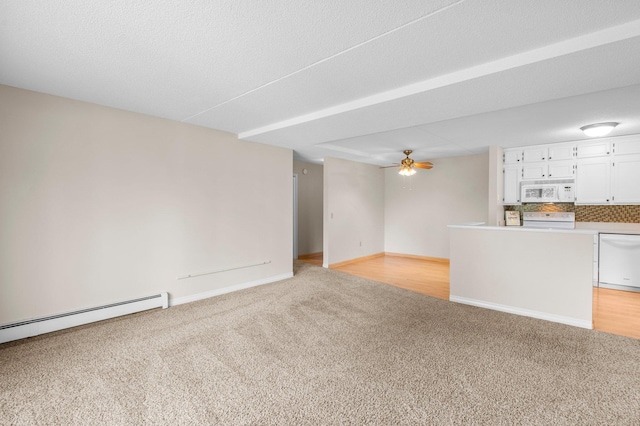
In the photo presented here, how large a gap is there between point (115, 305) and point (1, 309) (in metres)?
0.90

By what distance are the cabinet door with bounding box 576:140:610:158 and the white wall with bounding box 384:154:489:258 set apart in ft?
5.23

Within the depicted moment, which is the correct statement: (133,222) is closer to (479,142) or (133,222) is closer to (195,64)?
(195,64)

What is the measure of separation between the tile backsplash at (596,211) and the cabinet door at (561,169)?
652 millimetres

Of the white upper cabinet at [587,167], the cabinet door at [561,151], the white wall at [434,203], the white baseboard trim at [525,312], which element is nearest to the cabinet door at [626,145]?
the white upper cabinet at [587,167]

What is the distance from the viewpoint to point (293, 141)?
15.1 ft

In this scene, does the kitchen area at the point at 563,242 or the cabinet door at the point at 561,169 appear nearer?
the kitchen area at the point at 563,242

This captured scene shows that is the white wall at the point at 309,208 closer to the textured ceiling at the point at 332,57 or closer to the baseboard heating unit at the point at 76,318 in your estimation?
the textured ceiling at the point at 332,57

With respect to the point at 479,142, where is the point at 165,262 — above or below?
below

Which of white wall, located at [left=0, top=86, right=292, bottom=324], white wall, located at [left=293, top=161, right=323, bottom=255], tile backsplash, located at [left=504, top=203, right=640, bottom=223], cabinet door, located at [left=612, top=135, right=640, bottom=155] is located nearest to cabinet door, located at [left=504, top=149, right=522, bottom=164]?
tile backsplash, located at [left=504, top=203, right=640, bottom=223]

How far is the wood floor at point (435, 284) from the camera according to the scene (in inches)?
128

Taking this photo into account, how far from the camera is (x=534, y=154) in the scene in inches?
200

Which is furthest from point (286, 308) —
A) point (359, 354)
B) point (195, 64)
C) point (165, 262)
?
point (195, 64)

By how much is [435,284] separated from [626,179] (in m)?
3.40

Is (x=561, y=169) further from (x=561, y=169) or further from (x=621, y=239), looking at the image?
(x=621, y=239)
